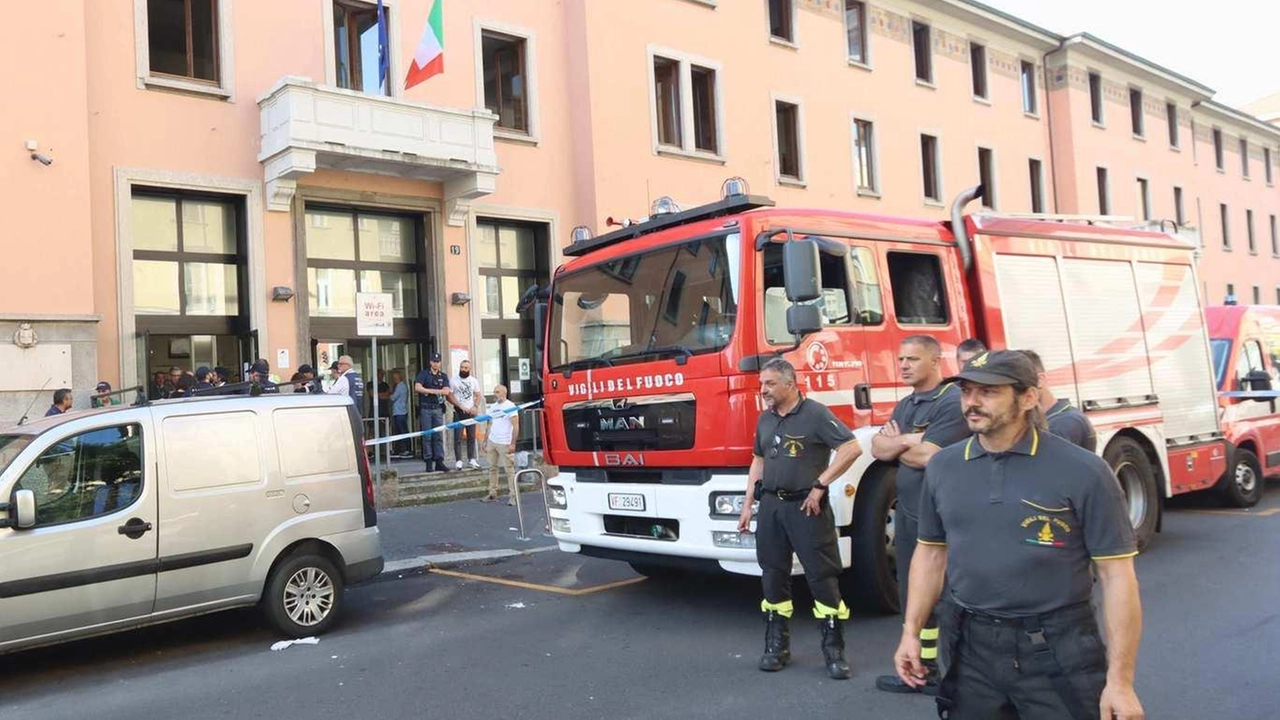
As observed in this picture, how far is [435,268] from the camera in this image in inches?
630

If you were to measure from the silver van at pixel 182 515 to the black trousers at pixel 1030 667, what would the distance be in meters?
5.05

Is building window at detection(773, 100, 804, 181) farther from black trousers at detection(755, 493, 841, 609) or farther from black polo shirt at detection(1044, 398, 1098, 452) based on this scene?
black trousers at detection(755, 493, 841, 609)

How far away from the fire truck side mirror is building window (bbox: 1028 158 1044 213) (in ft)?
83.0

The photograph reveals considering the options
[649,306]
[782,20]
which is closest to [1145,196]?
[782,20]

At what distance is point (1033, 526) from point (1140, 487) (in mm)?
6625

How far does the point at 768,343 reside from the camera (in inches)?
243

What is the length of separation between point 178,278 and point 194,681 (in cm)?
934

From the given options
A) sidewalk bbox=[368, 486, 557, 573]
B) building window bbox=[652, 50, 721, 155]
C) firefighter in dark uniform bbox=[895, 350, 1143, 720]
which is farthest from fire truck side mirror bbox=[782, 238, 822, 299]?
building window bbox=[652, 50, 721, 155]

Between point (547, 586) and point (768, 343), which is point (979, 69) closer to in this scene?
point (547, 586)

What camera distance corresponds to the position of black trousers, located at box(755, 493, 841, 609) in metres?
5.22

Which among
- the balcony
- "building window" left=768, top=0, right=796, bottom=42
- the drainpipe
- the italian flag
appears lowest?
the drainpipe

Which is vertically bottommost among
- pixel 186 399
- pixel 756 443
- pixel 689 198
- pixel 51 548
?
pixel 51 548

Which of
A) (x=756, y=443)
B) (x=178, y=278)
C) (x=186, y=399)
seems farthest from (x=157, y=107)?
(x=756, y=443)

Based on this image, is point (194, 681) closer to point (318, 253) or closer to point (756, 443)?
point (756, 443)
